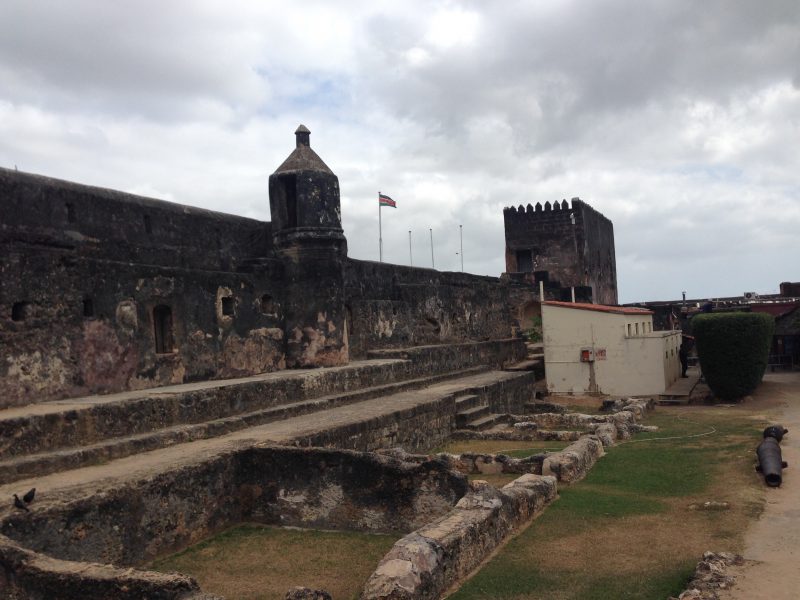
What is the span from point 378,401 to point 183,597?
28.8 ft

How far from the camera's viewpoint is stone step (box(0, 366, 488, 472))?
7449 mm

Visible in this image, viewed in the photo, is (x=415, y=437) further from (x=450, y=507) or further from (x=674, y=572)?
(x=674, y=572)

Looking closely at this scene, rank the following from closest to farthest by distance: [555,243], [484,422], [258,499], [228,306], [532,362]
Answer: [258,499], [228,306], [484,422], [532,362], [555,243]

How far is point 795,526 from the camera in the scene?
7.21 m

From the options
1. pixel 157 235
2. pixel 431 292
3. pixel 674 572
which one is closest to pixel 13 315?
pixel 157 235

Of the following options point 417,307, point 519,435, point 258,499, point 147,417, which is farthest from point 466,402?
point 147,417

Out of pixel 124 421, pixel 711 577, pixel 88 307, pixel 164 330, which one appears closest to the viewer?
pixel 711 577

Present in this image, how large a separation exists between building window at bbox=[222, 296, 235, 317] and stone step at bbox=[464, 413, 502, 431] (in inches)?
197

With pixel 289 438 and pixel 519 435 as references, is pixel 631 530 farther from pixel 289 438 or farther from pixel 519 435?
pixel 519 435

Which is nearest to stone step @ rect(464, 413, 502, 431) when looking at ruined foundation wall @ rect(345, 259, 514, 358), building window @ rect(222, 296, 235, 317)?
ruined foundation wall @ rect(345, 259, 514, 358)

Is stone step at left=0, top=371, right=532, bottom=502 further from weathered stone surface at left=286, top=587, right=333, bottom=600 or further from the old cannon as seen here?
the old cannon

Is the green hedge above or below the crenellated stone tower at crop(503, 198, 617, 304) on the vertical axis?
below

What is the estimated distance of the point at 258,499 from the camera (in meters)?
8.27

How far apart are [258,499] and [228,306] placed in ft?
17.1
